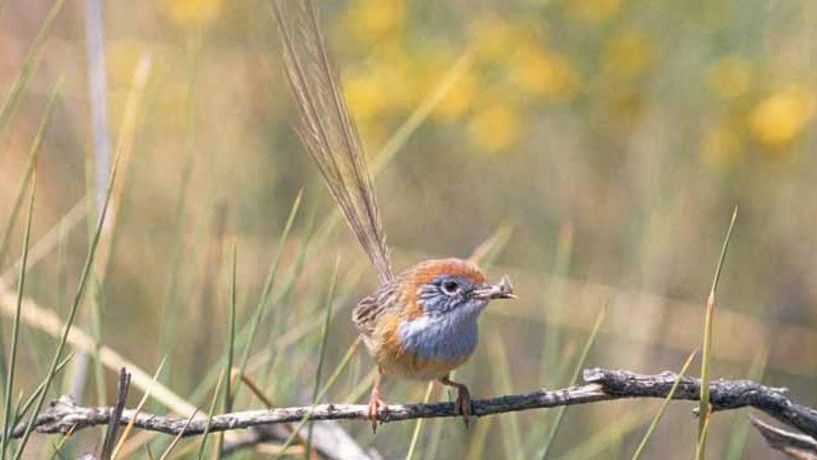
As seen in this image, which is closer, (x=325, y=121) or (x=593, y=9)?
(x=325, y=121)

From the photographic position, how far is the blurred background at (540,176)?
3471 millimetres

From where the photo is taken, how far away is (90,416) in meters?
1.34

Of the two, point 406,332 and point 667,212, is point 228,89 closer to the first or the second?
point 667,212

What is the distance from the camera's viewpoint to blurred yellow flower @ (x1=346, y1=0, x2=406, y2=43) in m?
3.93

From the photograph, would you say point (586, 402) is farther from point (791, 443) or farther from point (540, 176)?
point (540, 176)

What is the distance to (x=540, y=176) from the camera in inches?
156

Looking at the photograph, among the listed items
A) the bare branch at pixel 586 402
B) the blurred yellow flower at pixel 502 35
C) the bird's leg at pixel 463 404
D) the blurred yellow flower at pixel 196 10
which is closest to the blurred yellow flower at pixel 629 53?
the blurred yellow flower at pixel 502 35

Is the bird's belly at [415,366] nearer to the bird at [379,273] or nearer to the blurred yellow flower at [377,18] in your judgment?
the bird at [379,273]

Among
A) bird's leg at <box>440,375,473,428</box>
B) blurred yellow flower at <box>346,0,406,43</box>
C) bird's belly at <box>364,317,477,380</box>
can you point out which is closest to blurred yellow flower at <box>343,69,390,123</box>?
blurred yellow flower at <box>346,0,406,43</box>

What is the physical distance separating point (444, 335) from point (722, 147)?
2.01 metres

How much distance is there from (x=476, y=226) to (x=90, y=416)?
2615 millimetres

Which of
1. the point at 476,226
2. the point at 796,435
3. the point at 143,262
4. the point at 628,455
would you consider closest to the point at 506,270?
the point at 476,226

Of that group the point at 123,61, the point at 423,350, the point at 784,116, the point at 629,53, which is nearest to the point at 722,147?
the point at 784,116

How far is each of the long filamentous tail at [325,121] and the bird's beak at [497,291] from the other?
Result: 150 millimetres
